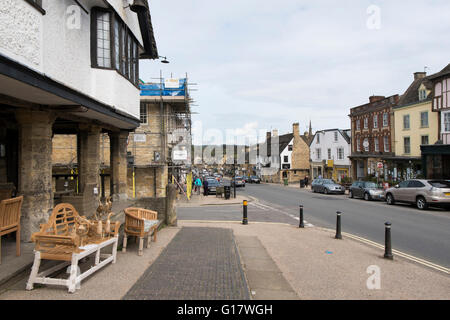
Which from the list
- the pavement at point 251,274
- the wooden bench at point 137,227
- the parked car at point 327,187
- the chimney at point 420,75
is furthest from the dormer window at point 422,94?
the wooden bench at point 137,227

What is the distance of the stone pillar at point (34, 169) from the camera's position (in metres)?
6.33

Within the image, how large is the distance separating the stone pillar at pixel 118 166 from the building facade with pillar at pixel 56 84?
1274 mm

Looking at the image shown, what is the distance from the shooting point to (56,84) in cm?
545

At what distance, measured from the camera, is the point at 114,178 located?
12.2m

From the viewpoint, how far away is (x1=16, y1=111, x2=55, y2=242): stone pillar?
633 cm

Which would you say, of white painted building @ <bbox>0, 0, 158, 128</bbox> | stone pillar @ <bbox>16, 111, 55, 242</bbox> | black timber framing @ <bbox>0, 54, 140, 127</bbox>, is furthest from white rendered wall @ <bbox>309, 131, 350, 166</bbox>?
stone pillar @ <bbox>16, 111, 55, 242</bbox>

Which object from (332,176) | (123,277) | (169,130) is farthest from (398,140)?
(123,277)

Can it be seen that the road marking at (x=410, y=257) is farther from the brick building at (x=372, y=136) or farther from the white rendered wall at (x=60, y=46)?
the brick building at (x=372, y=136)

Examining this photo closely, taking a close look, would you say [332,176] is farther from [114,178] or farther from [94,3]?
[94,3]

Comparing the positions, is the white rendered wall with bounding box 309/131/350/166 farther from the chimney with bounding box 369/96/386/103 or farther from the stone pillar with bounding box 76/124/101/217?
the stone pillar with bounding box 76/124/101/217

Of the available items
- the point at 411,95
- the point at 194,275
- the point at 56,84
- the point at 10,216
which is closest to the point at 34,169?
the point at 10,216

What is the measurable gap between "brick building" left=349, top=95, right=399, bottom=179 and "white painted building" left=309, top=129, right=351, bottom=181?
236 cm

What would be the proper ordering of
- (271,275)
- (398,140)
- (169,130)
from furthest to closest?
(398,140) → (169,130) → (271,275)
